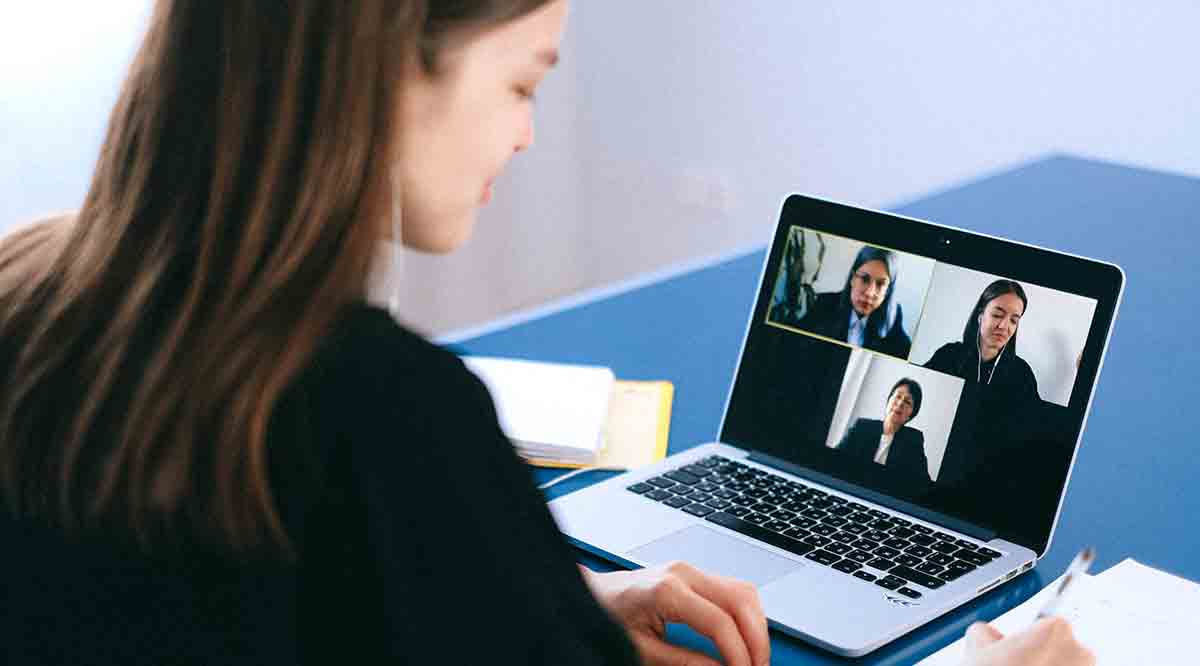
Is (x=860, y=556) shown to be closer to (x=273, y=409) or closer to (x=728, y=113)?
(x=273, y=409)

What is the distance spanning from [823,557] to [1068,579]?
303 millimetres

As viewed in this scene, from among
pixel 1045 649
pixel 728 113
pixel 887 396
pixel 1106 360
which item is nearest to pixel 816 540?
pixel 887 396

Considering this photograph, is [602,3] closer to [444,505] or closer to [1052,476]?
[1052,476]

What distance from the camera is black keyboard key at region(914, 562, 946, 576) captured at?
42.1 inches

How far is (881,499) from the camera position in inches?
46.1

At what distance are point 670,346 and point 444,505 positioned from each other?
86 centimetres

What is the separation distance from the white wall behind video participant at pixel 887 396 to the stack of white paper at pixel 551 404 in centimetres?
23

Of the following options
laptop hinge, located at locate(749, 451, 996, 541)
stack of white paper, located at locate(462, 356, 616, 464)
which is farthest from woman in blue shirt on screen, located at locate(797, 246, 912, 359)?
stack of white paper, located at locate(462, 356, 616, 464)

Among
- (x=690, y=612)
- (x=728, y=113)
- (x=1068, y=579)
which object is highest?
(x=728, y=113)

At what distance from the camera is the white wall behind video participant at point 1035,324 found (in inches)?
43.5

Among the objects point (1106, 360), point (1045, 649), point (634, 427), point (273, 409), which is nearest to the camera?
point (273, 409)

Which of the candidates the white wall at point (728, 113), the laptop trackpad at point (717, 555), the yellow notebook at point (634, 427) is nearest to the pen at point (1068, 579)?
the laptop trackpad at point (717, 555)

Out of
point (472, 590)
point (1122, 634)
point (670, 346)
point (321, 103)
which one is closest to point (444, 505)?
point (472, 590)

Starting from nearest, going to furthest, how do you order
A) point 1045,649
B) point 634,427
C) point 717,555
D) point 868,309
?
point 1045,649 < point 717,555 < point 868,309 < point 634,427
